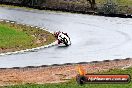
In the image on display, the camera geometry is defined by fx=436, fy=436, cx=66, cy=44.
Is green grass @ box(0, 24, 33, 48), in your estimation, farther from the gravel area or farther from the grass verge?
the gravel area

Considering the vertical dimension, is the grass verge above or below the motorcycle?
below

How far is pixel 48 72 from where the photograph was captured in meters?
21.0

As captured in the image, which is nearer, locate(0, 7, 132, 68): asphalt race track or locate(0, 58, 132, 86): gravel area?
locate(0, 58, 132, 86): gravel area

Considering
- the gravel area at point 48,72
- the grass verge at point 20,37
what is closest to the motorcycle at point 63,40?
the grass verge at point 20,37

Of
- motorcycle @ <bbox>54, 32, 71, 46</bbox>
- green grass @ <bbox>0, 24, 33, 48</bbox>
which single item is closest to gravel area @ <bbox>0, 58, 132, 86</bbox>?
motorcycle @ <bbox>54, 32, 71, 46</bbox>

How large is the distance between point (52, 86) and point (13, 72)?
330 centimetres

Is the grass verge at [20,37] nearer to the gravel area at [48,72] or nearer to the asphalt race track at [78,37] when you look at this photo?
the asphalt race track at [78,37]

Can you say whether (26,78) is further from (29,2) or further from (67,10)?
A: (29,2)

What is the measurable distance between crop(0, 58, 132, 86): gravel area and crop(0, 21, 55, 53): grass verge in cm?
585

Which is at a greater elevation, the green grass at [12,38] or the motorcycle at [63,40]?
the motorcycle at [63,40]

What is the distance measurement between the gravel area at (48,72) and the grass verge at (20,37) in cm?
585

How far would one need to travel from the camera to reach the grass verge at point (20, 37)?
28.5 meters

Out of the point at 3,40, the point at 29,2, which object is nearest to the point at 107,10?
the point at 29,2

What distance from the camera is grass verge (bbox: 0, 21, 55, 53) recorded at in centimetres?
2854
